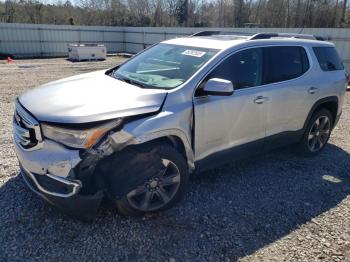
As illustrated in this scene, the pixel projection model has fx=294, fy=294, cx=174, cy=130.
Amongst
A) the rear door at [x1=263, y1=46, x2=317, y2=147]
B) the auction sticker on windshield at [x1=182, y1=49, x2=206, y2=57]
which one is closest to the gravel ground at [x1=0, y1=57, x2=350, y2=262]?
the rear door at [x1=263, y1=46, x2=317, y2=147]

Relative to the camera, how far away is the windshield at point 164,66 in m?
3.16

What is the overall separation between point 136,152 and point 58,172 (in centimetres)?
68

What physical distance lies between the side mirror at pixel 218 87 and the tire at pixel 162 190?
27.0 inches

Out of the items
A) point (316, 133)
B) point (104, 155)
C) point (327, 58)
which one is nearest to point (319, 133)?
point (316, 133)

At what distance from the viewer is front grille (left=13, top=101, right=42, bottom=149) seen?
8.39 feet

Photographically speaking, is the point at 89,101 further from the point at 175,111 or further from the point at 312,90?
the point at 312,90

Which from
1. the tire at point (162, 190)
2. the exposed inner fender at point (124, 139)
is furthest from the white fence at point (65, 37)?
the exposed inner fender at point (124, 139)

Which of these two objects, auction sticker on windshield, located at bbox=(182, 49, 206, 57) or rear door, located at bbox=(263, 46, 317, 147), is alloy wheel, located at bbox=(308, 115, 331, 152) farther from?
auction sticker on windshield, located at bbox=(182, 49, 206, 57)

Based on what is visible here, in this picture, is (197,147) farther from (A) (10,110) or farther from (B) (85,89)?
(A) (10,110)

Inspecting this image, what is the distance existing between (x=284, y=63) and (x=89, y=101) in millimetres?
2563

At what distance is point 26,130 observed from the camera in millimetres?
2684

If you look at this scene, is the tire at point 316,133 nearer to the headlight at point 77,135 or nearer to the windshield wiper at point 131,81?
the windshield wiper at point 131,81

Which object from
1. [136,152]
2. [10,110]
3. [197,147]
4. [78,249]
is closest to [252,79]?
[197,147]

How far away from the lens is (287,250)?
106 inches
